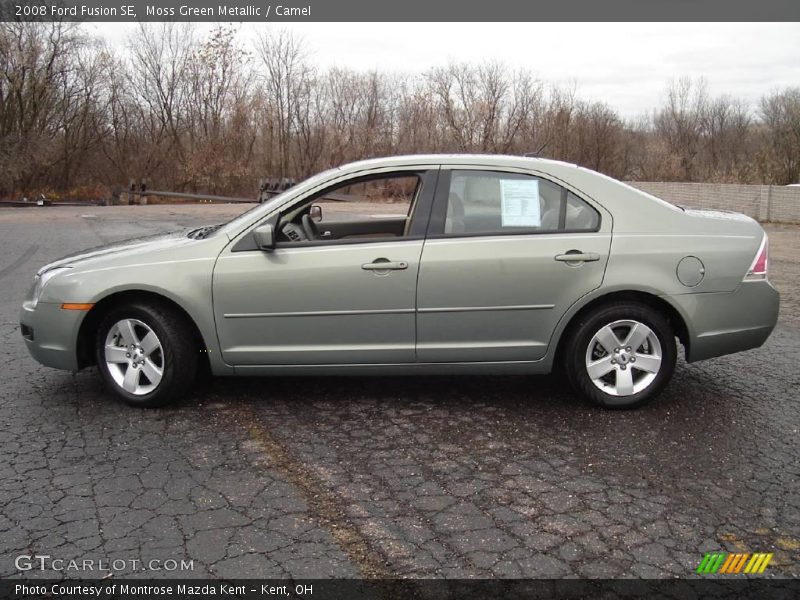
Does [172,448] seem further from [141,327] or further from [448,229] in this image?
[448,229]

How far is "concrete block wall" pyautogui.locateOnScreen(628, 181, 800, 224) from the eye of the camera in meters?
21.5

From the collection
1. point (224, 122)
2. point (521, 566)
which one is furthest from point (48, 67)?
point (521, 566)

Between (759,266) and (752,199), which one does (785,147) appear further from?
(759,266)

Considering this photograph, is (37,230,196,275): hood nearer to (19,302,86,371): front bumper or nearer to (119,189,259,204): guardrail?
(19,302,86,371): front bumper

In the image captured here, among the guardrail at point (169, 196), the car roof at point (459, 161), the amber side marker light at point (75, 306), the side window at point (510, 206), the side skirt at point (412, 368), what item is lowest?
the side skirt at point (412, 368)

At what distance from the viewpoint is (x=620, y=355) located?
15.3 ft

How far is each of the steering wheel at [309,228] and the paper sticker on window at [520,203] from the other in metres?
1.38

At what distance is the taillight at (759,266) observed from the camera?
4652 mm

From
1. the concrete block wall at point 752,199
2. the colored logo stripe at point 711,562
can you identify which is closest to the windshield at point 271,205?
the colored logo stripe at point 711,562

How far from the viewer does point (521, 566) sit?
293cm

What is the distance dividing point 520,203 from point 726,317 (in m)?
1.50

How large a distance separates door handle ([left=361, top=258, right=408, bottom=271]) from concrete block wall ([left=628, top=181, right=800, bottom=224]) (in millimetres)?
17921

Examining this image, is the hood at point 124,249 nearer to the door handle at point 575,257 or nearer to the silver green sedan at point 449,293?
the silver green sedan at point 449,293

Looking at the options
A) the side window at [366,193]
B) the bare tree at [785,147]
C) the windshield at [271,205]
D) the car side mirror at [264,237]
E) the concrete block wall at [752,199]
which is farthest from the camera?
the bare tree at [785,147]
